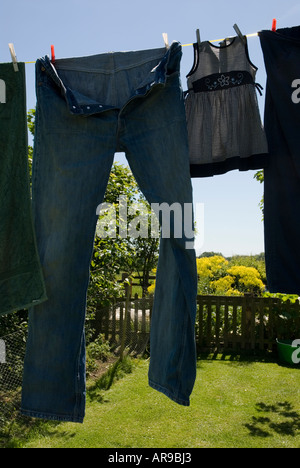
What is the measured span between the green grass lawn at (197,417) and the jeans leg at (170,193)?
181cm

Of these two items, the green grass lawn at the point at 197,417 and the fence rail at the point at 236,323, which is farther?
the fence rail at the point at 236,323

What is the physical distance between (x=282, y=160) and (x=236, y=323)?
4.72m

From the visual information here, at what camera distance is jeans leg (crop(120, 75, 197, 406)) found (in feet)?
6.56

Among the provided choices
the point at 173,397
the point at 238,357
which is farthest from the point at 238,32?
the point at 238,357

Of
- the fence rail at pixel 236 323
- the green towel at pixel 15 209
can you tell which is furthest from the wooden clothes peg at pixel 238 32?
the fence rail at pixel 236 323

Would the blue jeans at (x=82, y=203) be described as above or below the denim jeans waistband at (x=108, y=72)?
below

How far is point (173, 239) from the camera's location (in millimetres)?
1998

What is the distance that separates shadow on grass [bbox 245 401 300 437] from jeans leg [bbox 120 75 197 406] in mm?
2142

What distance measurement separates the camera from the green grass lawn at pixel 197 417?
3.56 metres

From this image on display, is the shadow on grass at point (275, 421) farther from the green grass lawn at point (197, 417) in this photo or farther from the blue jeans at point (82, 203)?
the blue jeans at point (82, 203)

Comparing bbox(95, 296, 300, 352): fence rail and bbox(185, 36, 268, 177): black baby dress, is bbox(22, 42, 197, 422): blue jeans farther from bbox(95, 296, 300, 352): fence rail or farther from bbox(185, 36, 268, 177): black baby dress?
bbox(95, 296, 300, 352): fence rail

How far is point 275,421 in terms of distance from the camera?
4008 mm
